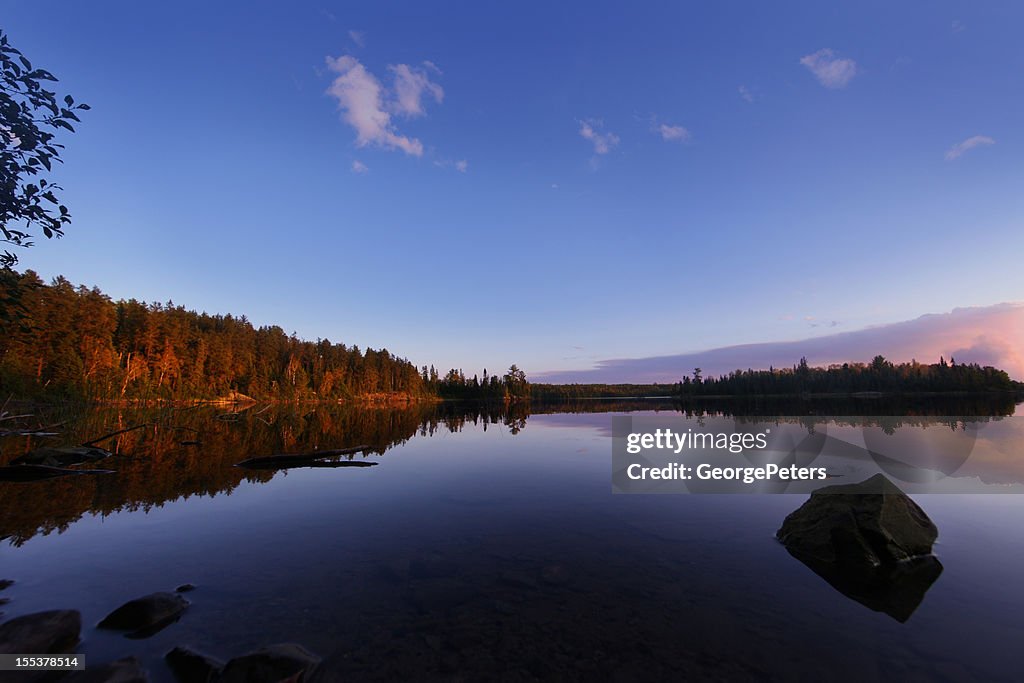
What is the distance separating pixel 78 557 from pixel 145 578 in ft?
8.15

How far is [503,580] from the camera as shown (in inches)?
331

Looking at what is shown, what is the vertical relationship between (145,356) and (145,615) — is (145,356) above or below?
above

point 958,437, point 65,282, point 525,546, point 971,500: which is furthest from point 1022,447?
point 65,282

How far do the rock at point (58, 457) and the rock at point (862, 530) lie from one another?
97.4ft

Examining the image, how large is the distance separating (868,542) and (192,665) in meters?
13.3

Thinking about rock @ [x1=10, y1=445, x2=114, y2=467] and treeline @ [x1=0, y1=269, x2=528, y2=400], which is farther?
treeline @ [x1=0, y1=269, x2=528, y2=400]

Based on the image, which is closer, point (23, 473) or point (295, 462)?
point (23, 473)

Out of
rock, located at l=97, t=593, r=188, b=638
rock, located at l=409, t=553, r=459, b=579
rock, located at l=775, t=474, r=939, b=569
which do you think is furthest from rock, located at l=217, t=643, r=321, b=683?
rock, located at l=775, t=474, r=939, b=569

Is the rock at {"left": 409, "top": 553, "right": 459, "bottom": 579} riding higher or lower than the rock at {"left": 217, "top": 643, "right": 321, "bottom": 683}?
lower

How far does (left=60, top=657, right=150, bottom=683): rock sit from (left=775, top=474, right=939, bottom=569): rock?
41.0 ft

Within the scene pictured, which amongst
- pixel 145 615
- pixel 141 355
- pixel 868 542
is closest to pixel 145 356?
pixel 141 355

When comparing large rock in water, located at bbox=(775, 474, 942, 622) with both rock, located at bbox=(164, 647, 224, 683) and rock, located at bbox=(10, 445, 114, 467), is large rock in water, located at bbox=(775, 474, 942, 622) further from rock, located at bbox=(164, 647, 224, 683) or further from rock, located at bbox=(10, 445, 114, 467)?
rock, located at bbox=(10, 445, 114, 467)

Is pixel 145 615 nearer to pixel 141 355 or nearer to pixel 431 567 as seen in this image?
pixel 431 567

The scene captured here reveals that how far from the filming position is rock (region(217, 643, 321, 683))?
5.07 metres
